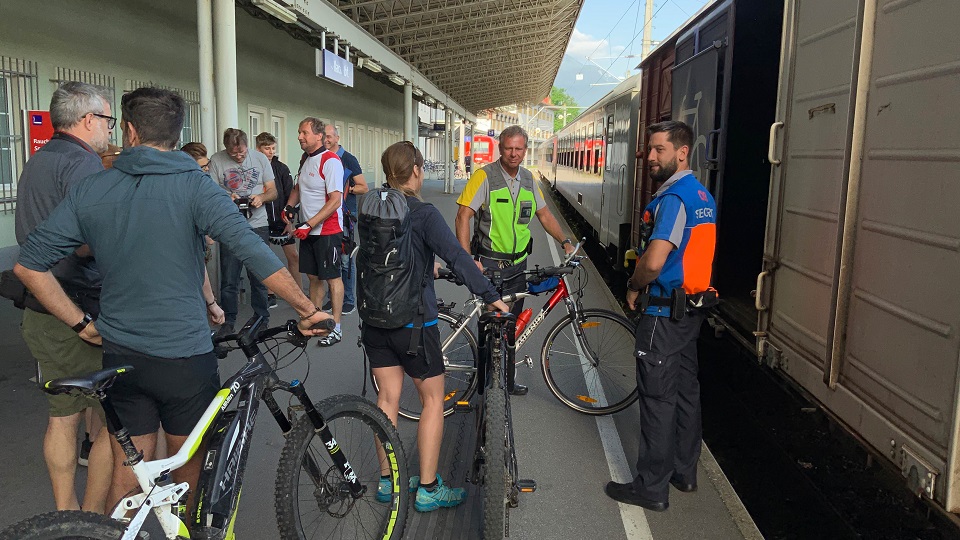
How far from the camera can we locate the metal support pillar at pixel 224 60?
9.11 metres

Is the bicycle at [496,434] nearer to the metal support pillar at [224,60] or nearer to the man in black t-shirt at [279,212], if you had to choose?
the man in black t-shirt at [279,212]

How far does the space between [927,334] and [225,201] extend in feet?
8.65

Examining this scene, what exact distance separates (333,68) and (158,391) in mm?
12519

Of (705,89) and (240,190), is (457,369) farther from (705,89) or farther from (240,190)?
(240,190)

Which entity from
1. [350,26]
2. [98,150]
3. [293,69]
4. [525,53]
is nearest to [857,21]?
[98,150]

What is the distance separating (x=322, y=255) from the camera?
283 inches

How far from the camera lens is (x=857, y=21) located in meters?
3.41

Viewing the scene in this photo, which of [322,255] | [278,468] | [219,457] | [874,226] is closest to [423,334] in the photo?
[278,468]

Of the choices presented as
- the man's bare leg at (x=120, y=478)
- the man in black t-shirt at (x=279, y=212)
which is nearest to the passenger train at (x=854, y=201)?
the man's bare leg at (x=120, y=478)

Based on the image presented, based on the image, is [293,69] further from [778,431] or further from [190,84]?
[778,431]

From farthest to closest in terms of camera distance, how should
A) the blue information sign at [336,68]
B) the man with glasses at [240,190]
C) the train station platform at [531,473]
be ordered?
the blue information sign at [336,68], the man with glasses at [240,190], the train station platform at [531,473]

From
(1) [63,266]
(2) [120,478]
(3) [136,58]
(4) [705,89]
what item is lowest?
(2) [120,478]

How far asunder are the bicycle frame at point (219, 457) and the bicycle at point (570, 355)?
201cm

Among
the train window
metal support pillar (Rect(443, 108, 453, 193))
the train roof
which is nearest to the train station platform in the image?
the train roof
